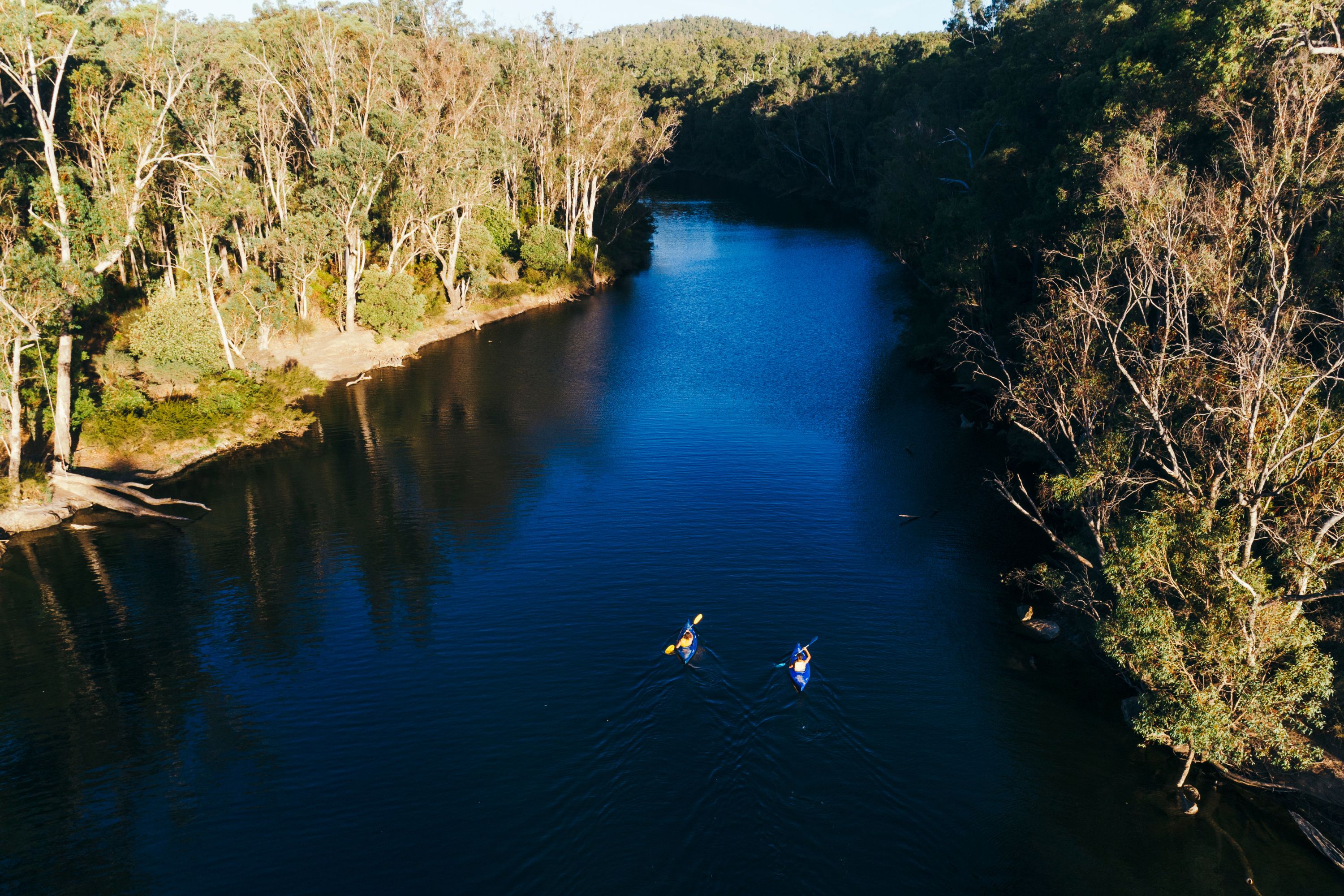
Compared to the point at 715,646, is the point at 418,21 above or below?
above

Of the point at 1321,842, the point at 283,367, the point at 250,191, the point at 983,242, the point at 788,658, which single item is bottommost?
the point at 1321,842

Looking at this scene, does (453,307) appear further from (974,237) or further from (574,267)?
(974,237)

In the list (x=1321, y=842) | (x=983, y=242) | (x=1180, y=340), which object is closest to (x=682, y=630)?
(x=1321, y=842)

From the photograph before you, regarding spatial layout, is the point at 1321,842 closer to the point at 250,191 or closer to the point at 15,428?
the point at 15,428

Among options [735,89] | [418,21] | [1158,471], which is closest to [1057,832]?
[1158,471]

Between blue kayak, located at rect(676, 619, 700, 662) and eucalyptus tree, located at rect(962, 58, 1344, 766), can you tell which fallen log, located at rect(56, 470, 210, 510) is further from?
eucalyptus tree, located at rect(962, 58, 1344, 766)

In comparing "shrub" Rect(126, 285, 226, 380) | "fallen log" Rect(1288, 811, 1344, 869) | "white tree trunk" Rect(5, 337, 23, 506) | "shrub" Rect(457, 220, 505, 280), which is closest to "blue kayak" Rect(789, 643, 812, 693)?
"fallen log" Rect(1288, 811, 1344, 869)

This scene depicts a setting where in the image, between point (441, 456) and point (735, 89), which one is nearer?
point (441, 456)
